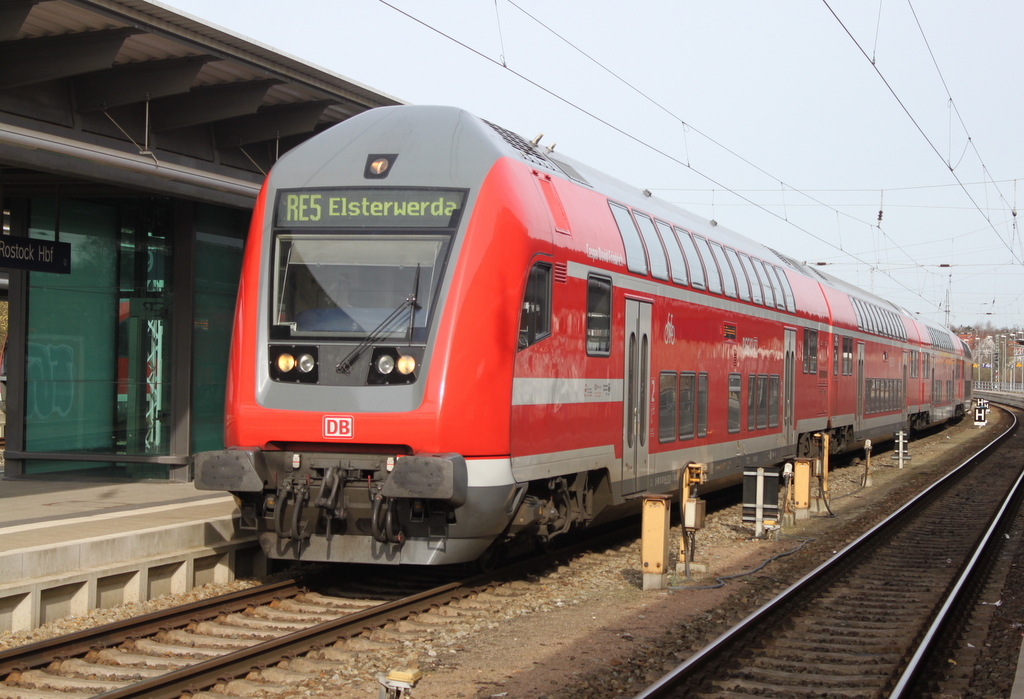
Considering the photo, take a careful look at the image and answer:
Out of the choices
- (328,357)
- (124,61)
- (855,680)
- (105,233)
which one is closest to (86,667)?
(328,357)

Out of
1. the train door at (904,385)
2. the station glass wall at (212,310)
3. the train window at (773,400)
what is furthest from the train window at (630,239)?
the train door at (904,385)

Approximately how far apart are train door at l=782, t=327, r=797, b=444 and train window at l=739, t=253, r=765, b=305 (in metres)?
1.78

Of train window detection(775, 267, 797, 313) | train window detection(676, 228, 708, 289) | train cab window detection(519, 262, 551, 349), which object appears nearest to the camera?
train cab window detection(519, 262, 551, 349)

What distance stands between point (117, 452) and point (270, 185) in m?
6.50

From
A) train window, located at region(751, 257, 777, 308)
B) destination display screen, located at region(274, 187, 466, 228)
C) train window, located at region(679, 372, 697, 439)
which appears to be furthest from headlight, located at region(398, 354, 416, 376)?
train window, located at region(751, 257, 777, 308)

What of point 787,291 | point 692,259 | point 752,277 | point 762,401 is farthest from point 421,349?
point 787,291

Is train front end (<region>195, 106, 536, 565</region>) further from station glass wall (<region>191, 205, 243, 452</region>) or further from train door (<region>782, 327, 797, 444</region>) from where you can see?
train door (<region>782, 327, 797, 444</region>)

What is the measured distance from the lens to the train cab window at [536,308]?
29.6 ft

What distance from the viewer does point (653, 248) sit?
12344 mm

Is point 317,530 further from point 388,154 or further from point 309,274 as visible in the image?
point 388,154

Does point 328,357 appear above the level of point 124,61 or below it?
below

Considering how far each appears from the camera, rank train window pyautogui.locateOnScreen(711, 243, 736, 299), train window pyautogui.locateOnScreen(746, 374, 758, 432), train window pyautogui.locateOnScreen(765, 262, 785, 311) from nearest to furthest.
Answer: train window pyautogui.locateOnScreen(711, 243, 736, 299) < train window pyautogui.locateOnScreen(746, 374, 758, 432) < train window pyautogui.locateOnScreen(765, 262, 785, 311)

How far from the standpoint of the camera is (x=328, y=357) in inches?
341

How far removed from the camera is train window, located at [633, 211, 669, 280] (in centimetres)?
1217
